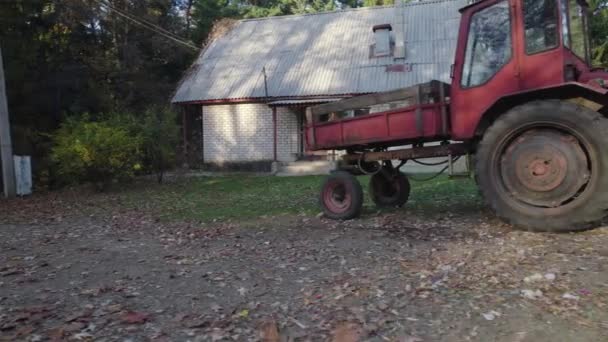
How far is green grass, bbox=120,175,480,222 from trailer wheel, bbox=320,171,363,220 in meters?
0.66

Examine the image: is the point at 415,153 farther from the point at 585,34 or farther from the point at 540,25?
the point at 585,34

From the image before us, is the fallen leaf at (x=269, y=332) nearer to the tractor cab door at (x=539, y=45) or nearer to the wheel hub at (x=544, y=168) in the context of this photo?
the wheel hub at (x=544, y=168)

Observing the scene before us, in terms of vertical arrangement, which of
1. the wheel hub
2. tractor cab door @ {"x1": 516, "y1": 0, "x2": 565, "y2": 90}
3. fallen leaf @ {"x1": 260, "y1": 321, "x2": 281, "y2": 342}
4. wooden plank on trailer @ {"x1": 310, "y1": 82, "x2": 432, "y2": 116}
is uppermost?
tractor cab door @ {"x1": 516, "y1": 0, "x2": 565, "y2": 90}

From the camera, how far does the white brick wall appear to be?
20.1m

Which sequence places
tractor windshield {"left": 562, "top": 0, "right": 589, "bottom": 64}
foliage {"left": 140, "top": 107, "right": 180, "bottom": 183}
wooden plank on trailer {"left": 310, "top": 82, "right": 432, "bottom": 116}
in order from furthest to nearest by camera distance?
foliage {"left": 140, "top": 107, "right": 180, "bottom": 183} < wooden plank on trailer {"left": 310, "top": 82, "right": 432, "bottom": 116} < tractor windshield {"left": 562, "top": 0, "right": 589, "bottom": 64}

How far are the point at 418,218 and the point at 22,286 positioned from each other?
5.34 m

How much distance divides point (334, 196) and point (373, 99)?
1781 millimetres

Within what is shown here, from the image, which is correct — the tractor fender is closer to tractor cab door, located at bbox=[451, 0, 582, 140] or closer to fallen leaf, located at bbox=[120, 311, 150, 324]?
tractor cab door, located at bbox=[451, 0, 582, 140]

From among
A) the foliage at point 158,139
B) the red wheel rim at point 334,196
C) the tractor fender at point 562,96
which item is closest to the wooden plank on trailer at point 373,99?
the tractor fender at point 562,96

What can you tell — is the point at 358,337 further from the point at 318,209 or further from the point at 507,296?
the point at 318,209

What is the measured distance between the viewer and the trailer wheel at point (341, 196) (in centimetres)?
750

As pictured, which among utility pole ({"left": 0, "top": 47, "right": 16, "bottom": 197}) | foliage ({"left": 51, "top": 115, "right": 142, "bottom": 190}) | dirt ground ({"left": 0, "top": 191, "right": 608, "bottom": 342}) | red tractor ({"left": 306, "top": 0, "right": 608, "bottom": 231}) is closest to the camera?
dirt ground ({"left": 0, "top": 191, "right": 608, "bottom": 342})

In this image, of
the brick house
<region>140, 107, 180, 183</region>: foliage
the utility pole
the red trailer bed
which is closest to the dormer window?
the brick house

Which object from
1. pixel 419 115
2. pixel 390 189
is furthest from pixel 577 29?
pixel 390 189
